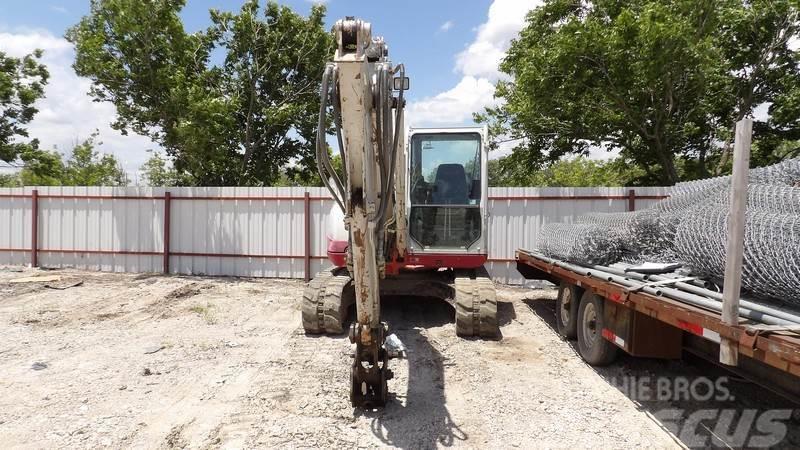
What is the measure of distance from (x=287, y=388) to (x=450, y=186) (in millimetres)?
3513

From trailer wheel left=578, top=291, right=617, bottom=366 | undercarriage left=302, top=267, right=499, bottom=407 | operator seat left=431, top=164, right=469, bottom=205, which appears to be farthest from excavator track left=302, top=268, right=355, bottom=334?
trailer wheel left=578, top=291, right=617, bottom=366

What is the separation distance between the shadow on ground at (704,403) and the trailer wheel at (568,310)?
72 centimetres

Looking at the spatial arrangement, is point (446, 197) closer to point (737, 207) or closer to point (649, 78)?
point (737, 207)

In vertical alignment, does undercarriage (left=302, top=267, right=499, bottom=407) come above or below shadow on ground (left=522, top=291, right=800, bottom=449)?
above

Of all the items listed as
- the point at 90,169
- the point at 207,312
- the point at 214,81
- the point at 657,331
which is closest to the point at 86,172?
the point at 90,169

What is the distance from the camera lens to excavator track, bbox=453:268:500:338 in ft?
19.4

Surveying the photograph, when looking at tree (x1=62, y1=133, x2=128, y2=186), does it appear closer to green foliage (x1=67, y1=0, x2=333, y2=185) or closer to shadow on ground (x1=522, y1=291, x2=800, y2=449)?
green foliage (x1=67, y1=0, x2=333, y2=185)

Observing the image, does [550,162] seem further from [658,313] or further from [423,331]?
[658,313]

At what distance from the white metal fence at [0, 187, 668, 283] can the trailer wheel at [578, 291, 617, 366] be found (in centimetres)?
457

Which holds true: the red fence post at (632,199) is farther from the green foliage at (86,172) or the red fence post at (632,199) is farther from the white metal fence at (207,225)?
the green foliage at (86,172)

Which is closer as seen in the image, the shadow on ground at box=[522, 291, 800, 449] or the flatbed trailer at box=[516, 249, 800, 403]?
the flatbed trailer at box=[516, 249, 800, 403]

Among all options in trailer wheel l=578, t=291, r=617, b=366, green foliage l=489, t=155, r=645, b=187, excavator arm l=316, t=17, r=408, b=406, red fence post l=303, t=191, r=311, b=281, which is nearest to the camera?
excavator arm l=316, t=17, r=408, b=406

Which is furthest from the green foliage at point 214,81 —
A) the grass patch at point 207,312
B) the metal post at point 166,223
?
the grass patch at point 207,312

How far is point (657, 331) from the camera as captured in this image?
4.04 meters
